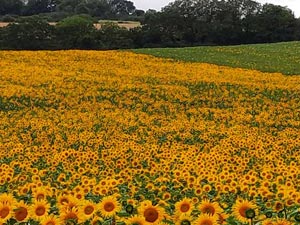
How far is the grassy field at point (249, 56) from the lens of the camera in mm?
29628

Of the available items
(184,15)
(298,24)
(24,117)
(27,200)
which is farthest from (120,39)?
(27,200)

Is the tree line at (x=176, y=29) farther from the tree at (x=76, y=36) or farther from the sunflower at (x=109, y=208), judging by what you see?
the sunflower at (x=109, y=208)

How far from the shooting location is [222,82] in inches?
850

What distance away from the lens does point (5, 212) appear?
134 inches

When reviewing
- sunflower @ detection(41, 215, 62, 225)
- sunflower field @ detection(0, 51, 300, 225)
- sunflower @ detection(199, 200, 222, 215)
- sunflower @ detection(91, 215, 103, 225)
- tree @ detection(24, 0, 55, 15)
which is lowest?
tree @ detection(24, 0, 55, 15)

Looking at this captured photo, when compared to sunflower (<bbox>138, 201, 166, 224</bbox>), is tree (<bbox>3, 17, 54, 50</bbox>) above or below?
below

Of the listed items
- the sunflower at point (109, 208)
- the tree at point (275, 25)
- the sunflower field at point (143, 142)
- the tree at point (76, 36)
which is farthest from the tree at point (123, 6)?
the sunflower at point (109, 208)

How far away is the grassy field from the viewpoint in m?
29.6

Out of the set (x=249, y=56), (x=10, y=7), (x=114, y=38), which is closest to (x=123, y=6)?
(x=10, y=7)

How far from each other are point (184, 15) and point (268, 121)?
45.2 m

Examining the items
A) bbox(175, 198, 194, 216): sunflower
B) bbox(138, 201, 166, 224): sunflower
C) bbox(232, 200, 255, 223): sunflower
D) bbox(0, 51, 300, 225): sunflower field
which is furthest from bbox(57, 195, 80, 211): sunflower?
bbox(232, 200, 255, 223): sunflower

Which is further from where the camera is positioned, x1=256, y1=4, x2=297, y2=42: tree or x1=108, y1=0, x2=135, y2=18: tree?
x1=108, y1=0, x2=135, y2=18: tree

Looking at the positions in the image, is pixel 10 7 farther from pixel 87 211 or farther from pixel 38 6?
pixel 87 211

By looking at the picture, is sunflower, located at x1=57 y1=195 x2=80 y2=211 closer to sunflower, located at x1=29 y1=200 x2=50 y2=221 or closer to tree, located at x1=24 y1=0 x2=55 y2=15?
sunflower, located at x1=29 y1=200 x2=50 y2=221
